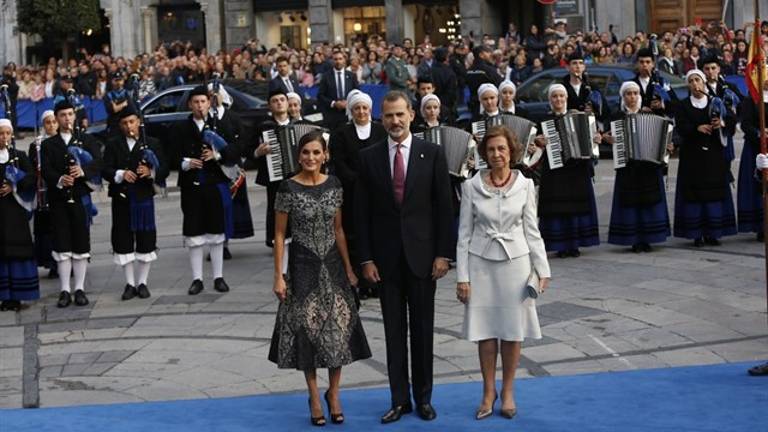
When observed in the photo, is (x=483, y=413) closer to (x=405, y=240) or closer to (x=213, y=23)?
(x=405, y=240)

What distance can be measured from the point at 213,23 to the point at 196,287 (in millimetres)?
29464

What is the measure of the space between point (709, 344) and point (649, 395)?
5.92ft

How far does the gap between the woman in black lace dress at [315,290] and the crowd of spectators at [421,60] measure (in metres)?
15.0

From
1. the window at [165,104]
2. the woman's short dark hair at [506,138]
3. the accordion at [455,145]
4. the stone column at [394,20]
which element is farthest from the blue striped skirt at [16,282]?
the stone column at [394,20]

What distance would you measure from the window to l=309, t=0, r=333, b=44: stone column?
1519 centimetres

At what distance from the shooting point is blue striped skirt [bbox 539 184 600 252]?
15.5 meters

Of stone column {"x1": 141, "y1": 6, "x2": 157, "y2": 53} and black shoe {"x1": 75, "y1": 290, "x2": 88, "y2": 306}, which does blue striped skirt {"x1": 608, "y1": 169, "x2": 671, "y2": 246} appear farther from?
stone column {"x1": 141, "y1": 6, "x2": 157, "y2": 53}

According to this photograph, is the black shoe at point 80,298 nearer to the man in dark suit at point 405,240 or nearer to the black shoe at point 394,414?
the man in dark suit at point 405,240

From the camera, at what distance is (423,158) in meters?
9.48

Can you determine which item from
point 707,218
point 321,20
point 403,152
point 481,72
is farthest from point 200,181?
point 321,20

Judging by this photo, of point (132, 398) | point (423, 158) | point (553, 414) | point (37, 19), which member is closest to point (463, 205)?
point (423, 158)

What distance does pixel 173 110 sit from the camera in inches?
1006

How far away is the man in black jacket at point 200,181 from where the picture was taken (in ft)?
46.6

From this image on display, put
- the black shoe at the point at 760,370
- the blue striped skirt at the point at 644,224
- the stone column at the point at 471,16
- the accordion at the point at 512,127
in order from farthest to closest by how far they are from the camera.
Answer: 1. the stone column at the point at 471,16
2. the blue striped skirt at the point at 644,224
3. the accordion at the point at 512,127
4. the black shoe at the point at 760,370
